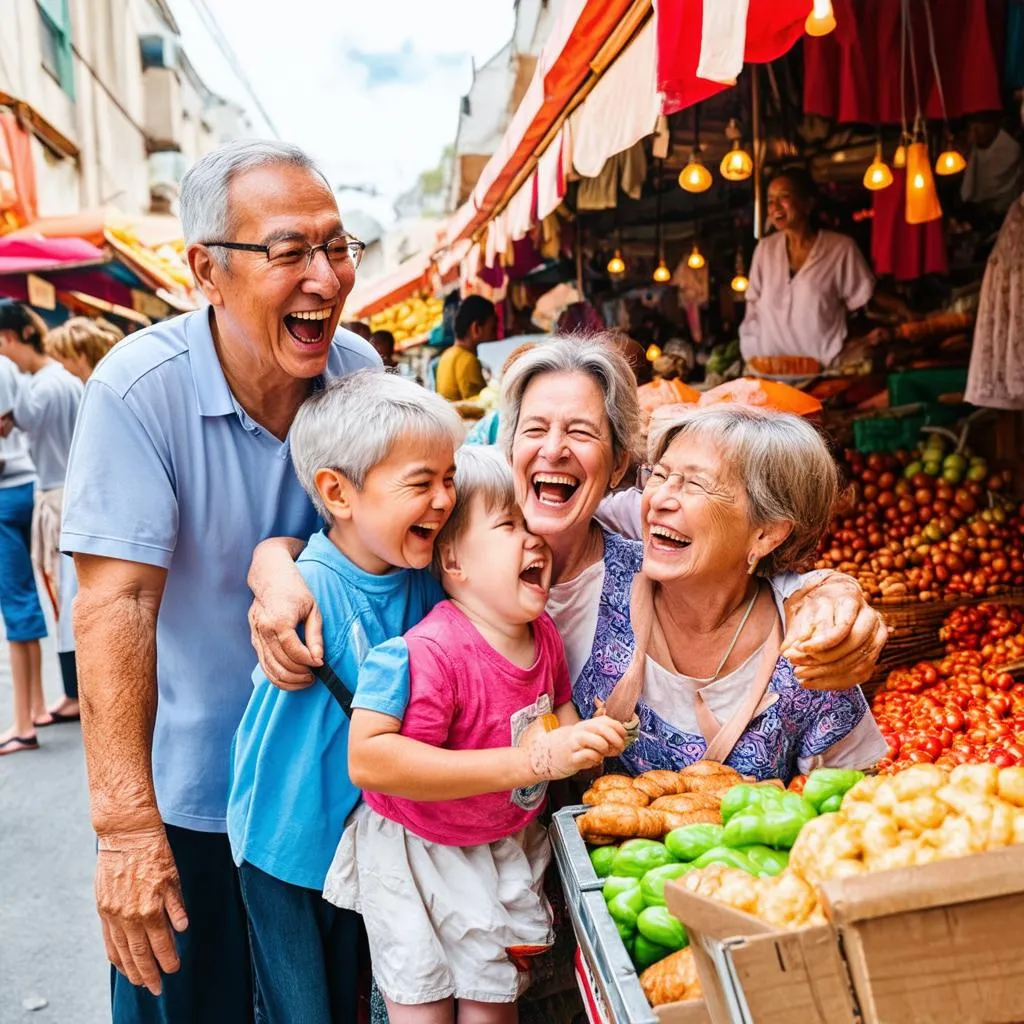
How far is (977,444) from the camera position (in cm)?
570

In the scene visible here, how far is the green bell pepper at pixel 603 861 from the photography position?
1.72 metres

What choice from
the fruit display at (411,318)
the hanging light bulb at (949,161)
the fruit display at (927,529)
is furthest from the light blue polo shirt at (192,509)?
the fruit display at (411,318)

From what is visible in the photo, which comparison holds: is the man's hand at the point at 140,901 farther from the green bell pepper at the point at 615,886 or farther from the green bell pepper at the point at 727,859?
the green bell pepper at the point at 727,859

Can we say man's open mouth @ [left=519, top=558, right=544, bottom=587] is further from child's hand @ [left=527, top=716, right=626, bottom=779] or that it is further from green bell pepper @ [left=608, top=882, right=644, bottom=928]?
green bell pepper @ [left=608, top=882, right=644, bottom=928]

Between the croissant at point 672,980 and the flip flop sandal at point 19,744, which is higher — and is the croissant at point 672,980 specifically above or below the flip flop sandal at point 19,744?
above

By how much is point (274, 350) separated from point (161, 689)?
880mm

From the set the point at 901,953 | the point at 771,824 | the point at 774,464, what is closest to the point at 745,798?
the point at 771,824

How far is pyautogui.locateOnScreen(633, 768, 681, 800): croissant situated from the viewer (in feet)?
6.30

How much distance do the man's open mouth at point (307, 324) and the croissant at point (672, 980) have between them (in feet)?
4.77

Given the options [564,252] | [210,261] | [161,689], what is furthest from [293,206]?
[564,252]

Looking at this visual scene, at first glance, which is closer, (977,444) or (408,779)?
(408,779)

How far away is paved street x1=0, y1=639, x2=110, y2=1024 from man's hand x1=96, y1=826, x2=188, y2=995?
1.52 meters

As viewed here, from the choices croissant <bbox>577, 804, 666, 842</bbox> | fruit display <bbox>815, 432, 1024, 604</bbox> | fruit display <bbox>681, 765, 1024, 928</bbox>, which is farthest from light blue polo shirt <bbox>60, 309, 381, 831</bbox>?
fruit display <bbox>815, 432, 1024, 604</bbox>

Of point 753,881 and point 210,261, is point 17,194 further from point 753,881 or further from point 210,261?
point 753,881
